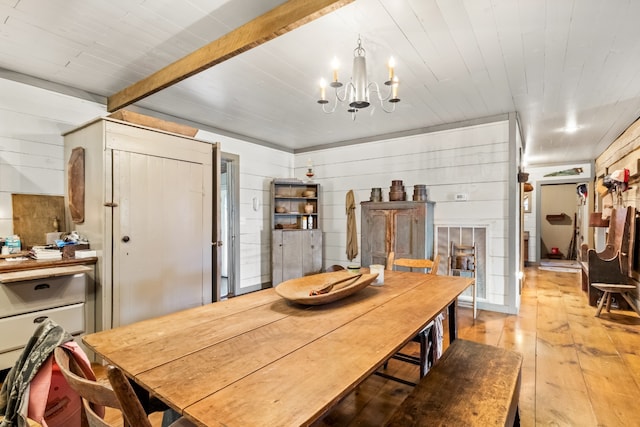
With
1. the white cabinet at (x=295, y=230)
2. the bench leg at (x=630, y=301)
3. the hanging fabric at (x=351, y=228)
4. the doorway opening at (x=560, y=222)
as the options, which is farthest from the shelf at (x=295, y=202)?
the doorway opening at (x=560, y=222)

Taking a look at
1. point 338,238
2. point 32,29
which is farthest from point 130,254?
Answer: point 338,238

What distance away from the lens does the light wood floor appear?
78.5 inches

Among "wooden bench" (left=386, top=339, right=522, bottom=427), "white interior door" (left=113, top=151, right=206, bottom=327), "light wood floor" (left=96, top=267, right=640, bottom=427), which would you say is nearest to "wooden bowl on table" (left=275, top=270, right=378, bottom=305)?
"wooden bench" (left=386, top=339, right=522, bottom=427)

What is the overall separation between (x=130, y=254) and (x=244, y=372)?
7.37ft

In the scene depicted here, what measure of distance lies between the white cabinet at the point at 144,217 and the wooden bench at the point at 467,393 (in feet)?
7.89

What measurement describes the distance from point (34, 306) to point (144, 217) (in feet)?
3.16

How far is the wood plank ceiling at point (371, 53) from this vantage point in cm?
203

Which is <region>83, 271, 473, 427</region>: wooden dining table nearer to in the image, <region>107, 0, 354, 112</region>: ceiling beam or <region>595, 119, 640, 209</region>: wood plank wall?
<region>107, 0, 354, 112</region>: ceiling beam

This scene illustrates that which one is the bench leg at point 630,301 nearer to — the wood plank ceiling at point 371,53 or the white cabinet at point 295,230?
the wood plank ceiling at point 371,53

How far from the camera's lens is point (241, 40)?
2.05 meters

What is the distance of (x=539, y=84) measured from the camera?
10.2ft

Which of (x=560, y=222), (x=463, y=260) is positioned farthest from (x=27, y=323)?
(x=560, y=222)

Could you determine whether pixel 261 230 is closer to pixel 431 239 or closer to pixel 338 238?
pixel 338 238

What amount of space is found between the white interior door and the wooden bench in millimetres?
2401
